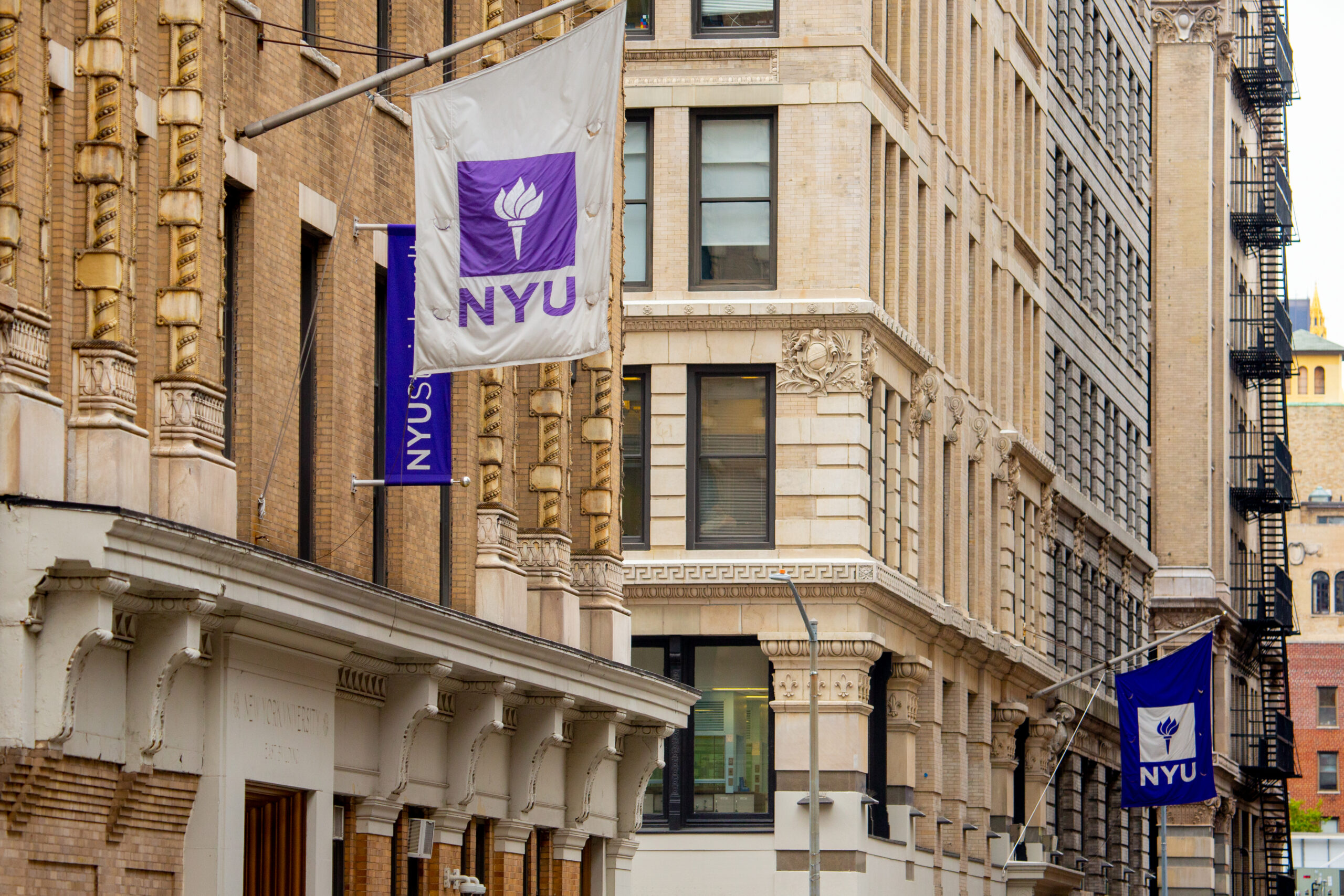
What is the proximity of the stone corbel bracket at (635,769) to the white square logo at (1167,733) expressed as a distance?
79.6 feet

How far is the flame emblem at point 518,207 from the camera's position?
64.3 feet

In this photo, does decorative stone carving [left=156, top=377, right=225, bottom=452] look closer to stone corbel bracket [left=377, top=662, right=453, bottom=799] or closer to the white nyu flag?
the white nyu flag

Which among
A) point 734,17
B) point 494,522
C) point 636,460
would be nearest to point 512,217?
point 494,522

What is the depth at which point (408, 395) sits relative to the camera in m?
23.1

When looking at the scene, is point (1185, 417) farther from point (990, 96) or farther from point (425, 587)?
point (425, 587)

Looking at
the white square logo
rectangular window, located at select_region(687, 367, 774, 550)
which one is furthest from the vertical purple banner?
the white square logo

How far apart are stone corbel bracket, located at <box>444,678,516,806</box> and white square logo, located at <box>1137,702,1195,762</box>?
1200 inches

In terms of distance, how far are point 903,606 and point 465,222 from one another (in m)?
25.0

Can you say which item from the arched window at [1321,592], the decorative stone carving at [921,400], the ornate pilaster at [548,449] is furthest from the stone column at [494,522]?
the arched window at [1321,592]

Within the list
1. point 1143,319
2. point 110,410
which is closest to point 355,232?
point 110,410

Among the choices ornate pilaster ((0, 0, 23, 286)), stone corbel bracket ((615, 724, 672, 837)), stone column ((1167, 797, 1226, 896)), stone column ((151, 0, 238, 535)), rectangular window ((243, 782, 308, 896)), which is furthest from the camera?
stone column ((1167, 797, 1226, 896))

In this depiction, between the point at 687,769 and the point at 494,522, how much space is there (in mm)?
17227

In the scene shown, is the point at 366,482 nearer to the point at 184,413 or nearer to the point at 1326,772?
the point at 184,413

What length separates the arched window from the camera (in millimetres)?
165625
